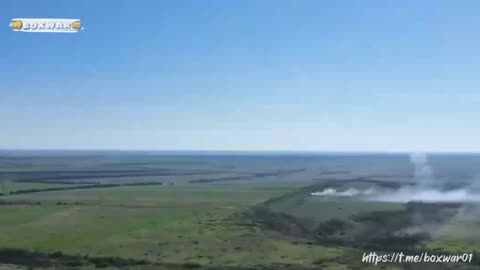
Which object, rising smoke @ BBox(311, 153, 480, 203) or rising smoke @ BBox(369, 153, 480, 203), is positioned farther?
rising smoke @ BBox(311, 153, 480, 203)

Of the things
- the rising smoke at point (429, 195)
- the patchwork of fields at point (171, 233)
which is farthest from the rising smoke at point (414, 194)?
the patchwork of fields at point (171, 233)

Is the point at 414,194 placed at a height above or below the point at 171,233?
above

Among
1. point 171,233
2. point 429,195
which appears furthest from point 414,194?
point 171,233

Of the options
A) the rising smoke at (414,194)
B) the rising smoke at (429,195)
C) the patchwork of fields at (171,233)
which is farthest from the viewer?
the rising smoke at (414,194)

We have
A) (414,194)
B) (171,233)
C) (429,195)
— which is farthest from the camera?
(414,194)

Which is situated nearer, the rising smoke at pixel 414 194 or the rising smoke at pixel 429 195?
the rising smoke at pixel 429 195

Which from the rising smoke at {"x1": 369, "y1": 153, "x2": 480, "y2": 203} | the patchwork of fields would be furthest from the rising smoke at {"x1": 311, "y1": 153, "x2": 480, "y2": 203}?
the patchwork of fields

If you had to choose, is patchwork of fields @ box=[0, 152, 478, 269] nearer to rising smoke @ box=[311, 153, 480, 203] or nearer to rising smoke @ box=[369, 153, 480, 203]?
rising smoke @ box=[311, 153, 480, 203]

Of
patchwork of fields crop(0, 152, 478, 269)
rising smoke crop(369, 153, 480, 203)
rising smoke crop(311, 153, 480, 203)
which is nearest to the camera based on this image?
patchwork of fields crop(0, 152, 478, 269)

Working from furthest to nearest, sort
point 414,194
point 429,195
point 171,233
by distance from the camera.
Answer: point 414,194 < point 429,195 < point 171,233

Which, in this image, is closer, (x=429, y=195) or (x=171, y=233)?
(x=171, y=233)

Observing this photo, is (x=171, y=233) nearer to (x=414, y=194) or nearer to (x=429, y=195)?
(x=429, y=195)

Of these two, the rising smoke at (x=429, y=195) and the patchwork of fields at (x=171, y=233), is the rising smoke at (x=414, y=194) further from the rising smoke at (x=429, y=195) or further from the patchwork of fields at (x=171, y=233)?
the patchwork of fields at (x=171, y=233)
